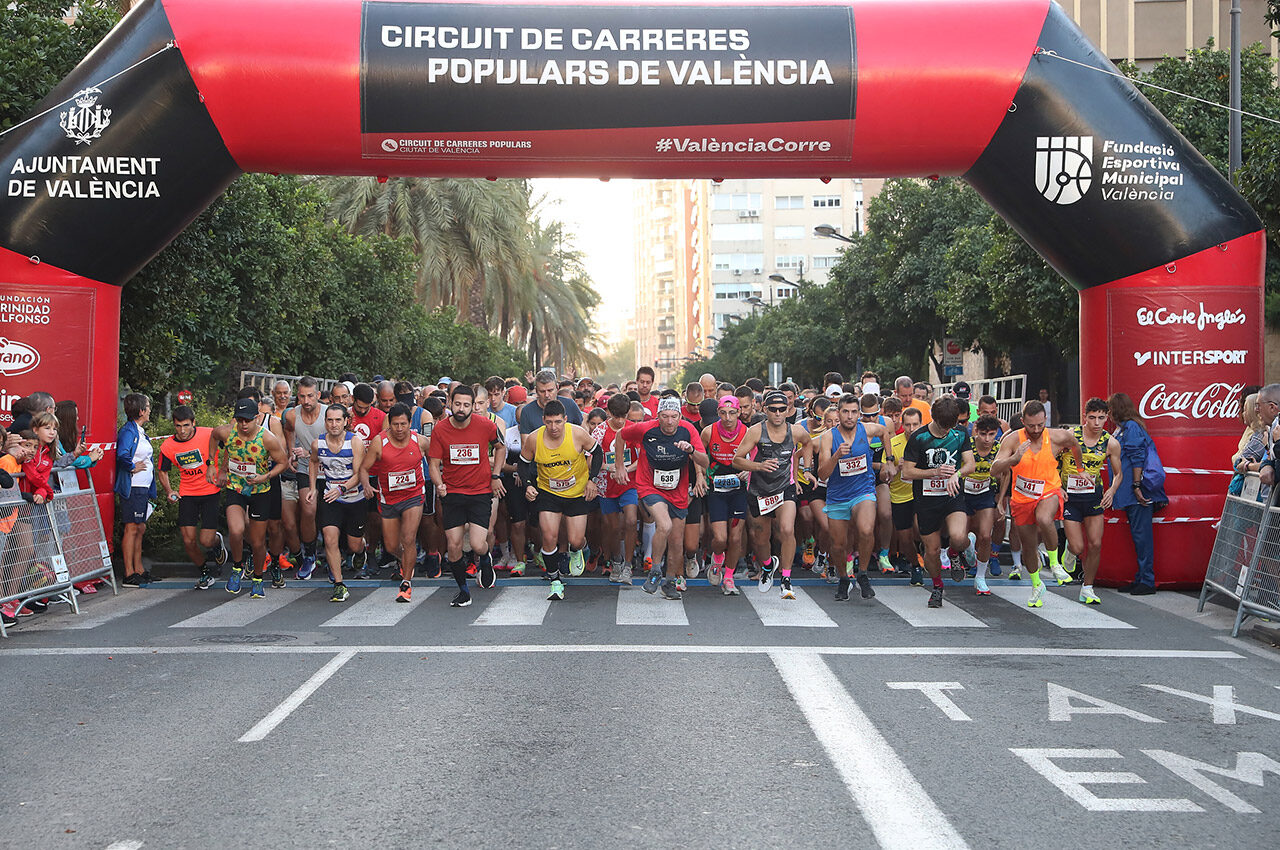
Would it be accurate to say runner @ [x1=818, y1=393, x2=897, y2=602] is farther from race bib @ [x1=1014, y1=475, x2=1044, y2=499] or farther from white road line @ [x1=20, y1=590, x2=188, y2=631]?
white road line @ [x1=20, y1=590, x2=188, y2=631]

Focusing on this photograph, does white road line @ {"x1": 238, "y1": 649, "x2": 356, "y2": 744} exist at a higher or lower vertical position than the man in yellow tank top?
lower

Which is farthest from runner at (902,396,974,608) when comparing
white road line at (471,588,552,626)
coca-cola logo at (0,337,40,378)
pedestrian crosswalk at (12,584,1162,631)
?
coca-cola logo at (0,337,40,378)

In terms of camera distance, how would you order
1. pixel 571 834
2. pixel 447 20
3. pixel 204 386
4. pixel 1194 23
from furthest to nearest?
Answer: 1. pixel 1194 23
2. pixel 204 386
3. pixel 447 20
4. pixel 571 834

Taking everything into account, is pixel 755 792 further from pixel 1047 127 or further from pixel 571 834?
pixel 1047 127

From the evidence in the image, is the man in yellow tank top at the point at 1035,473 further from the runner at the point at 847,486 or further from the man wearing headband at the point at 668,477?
the man wearing headband at the point at 668,477

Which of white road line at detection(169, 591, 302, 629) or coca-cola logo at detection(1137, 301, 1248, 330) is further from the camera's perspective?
coca-cola logo at detection(1137, 301, 1248, 330)

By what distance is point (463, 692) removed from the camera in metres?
7.56

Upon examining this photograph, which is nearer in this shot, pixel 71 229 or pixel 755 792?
pixel 755 792

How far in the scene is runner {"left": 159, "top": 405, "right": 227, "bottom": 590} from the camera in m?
12.7

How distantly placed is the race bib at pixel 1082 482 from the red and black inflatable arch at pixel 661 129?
832mm

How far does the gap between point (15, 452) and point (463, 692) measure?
4991 mm

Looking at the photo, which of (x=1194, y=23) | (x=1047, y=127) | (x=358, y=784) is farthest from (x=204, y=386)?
(x=1194, y=23)

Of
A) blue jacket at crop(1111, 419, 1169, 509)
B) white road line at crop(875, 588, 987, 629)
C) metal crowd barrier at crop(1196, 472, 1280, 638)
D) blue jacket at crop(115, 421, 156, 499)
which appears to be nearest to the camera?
metal crowd barrier at crop(1196, 472, 1280, 638)

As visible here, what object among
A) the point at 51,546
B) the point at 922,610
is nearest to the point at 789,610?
the point at 922,610
